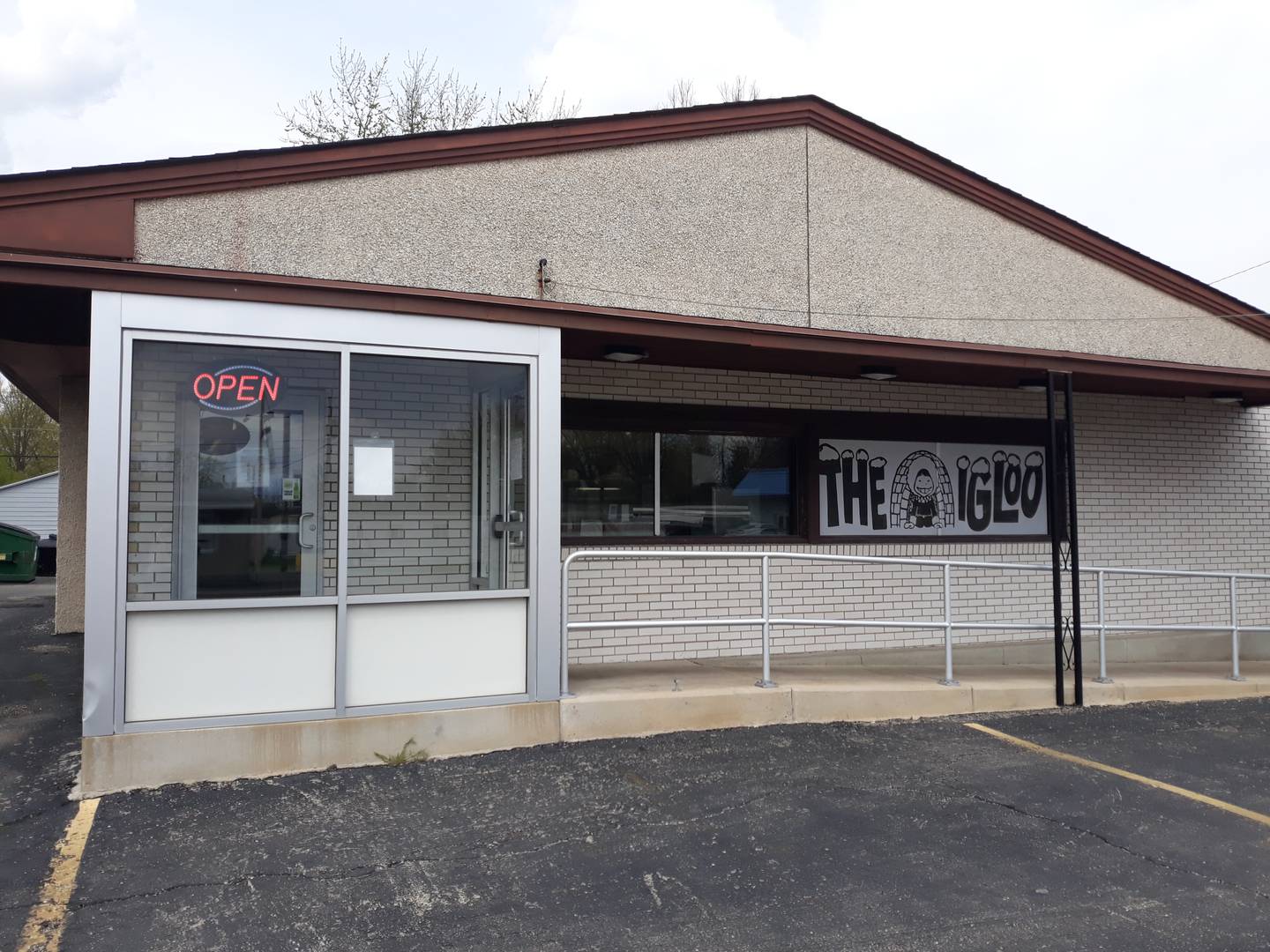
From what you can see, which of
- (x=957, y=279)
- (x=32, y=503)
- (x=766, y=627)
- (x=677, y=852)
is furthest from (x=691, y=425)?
(x=32, y=503)

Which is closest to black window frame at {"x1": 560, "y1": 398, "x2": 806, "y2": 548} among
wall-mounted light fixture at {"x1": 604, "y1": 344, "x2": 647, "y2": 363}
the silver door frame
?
wall-mounted light fixture at {"x1": 604, "y1": 344, "x2": 647, "y2": 363}

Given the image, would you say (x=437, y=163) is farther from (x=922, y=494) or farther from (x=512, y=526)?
(x=922, y=494)

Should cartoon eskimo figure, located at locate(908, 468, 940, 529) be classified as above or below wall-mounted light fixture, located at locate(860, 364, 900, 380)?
below

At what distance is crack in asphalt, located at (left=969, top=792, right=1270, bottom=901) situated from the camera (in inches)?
164

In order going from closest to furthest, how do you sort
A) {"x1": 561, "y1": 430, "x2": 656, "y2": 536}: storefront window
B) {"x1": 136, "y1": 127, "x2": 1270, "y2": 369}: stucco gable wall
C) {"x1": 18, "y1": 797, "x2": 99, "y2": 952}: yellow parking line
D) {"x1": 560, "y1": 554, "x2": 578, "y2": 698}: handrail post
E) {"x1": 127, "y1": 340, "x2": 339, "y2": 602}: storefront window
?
{"x1": 18, "y1": 797, "x2": 99, "y2": 952}: yellow parking line, {"x1": 127, "y1": 340, "x2": 339, "y2": 602}: storefront window, {"x1": 136, "y1": 127, "x2": 1270, "y2": 369}: stucco gable wall, {"x1": 560, "y1": 554, "x2": 578, "y2": 698}: handrail post, {"x1": 561, "y1": 430, "x2": 656, "y2": 536}: storefront window

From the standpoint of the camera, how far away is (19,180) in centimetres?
507

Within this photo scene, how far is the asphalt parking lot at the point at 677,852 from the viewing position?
3707 mm

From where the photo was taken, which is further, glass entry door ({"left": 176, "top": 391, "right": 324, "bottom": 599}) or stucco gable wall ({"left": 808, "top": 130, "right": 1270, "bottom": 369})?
stucco gable wall ({"left": 808, "top": 130, "right": 1270, "bottom": 369})

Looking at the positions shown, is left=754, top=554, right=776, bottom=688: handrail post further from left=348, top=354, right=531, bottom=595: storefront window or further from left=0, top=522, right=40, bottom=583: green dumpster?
left=0, top=522, right=40, bottom=583: green dumpster

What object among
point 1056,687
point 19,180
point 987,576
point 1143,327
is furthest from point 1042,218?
point 19,180

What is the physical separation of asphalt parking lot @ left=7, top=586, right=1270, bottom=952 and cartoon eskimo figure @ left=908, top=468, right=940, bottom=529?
9.86ft

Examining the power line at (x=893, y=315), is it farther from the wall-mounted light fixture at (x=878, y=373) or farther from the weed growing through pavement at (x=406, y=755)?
the weed growing through pavement at (x=406, y=755)

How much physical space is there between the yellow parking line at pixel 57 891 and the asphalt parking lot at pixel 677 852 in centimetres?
5

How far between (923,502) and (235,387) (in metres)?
6.20
